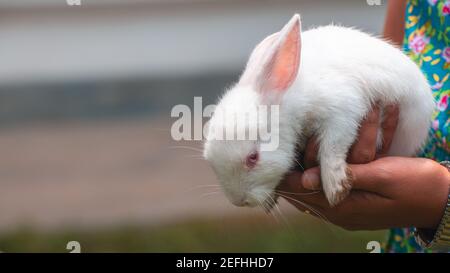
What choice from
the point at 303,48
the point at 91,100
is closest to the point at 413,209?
the point at 303,48

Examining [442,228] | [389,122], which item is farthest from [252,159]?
[442,228]

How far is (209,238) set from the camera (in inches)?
153

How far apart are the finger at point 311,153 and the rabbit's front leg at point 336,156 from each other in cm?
3

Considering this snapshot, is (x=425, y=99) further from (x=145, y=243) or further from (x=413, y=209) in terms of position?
(x=145, y=243)

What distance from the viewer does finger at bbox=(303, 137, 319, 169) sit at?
184 centimetres

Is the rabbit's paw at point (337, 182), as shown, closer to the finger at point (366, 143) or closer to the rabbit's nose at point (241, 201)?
the finger at point (366, 143)

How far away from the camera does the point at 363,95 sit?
6.00ft

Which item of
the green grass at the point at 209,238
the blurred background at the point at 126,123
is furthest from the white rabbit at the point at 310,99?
the green grass at the point at 209,238

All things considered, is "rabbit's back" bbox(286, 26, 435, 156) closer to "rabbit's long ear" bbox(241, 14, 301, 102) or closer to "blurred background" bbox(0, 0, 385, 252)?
"rabbit's long ear" bbox(241, 14, 301, 102)

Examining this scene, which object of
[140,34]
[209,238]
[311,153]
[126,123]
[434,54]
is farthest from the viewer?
[140,34]

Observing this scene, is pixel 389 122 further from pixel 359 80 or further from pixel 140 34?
pixel 140 34

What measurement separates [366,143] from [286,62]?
30 centimetres

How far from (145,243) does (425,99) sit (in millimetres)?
2317

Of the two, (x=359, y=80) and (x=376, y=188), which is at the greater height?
(x=359, y=80)
